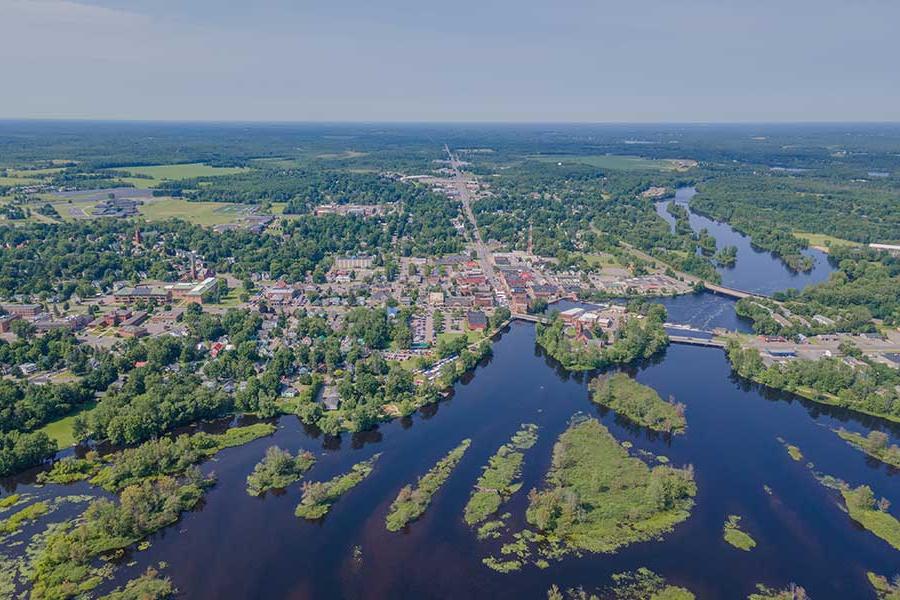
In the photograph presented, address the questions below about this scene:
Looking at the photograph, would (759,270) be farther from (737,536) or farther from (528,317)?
(737,536)

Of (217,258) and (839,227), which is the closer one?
(217,258)

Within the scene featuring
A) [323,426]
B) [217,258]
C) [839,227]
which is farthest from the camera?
[839,227]

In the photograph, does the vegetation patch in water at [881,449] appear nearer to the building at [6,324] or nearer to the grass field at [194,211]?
the building at [6,324]

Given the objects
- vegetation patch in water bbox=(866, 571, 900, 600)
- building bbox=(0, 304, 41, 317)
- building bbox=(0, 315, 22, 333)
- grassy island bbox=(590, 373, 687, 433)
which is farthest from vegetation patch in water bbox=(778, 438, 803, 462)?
building bbox=(0, 304, 41, 317)

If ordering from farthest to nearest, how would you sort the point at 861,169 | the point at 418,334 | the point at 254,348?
the point at 861,169 → the point at 418,334 → the point at 254,348

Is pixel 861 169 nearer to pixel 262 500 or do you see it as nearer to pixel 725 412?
pixel 725 412

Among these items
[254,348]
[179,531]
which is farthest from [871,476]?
[254,348]
